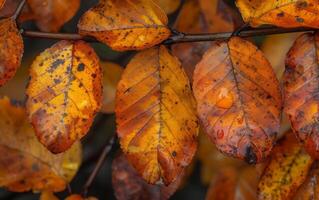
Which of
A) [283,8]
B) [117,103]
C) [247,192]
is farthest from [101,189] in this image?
[283,8]

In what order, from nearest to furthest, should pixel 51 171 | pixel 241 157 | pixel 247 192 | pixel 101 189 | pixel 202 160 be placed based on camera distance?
pixel 241 157 → pixel 51 171 → pixel 247 192 → pixel 202 160 → pixel 101 189

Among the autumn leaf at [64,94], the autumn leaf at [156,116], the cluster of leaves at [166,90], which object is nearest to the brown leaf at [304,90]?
the cluster of leaves at [166,90]

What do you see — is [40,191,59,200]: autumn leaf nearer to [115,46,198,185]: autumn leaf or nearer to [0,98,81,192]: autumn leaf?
[0,98,81,192]: autumn leaf

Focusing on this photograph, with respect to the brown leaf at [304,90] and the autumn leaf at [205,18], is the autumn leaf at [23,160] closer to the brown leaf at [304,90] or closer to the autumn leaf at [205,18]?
the autumn leaf at [205,18]

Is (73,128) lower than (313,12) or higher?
lower

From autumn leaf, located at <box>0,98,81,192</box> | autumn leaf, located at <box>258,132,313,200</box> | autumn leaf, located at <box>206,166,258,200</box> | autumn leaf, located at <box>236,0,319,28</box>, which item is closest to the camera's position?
autumn leaf, located at <box>236,0,319,28</box>

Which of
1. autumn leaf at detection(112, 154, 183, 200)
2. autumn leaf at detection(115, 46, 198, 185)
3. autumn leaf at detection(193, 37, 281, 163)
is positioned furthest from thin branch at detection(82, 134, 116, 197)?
autumn leaf at detection(193, 37, 281, 163)

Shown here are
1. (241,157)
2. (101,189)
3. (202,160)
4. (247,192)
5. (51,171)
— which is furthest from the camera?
(101,189)

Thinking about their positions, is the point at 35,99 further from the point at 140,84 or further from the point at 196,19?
the point at 196,19
